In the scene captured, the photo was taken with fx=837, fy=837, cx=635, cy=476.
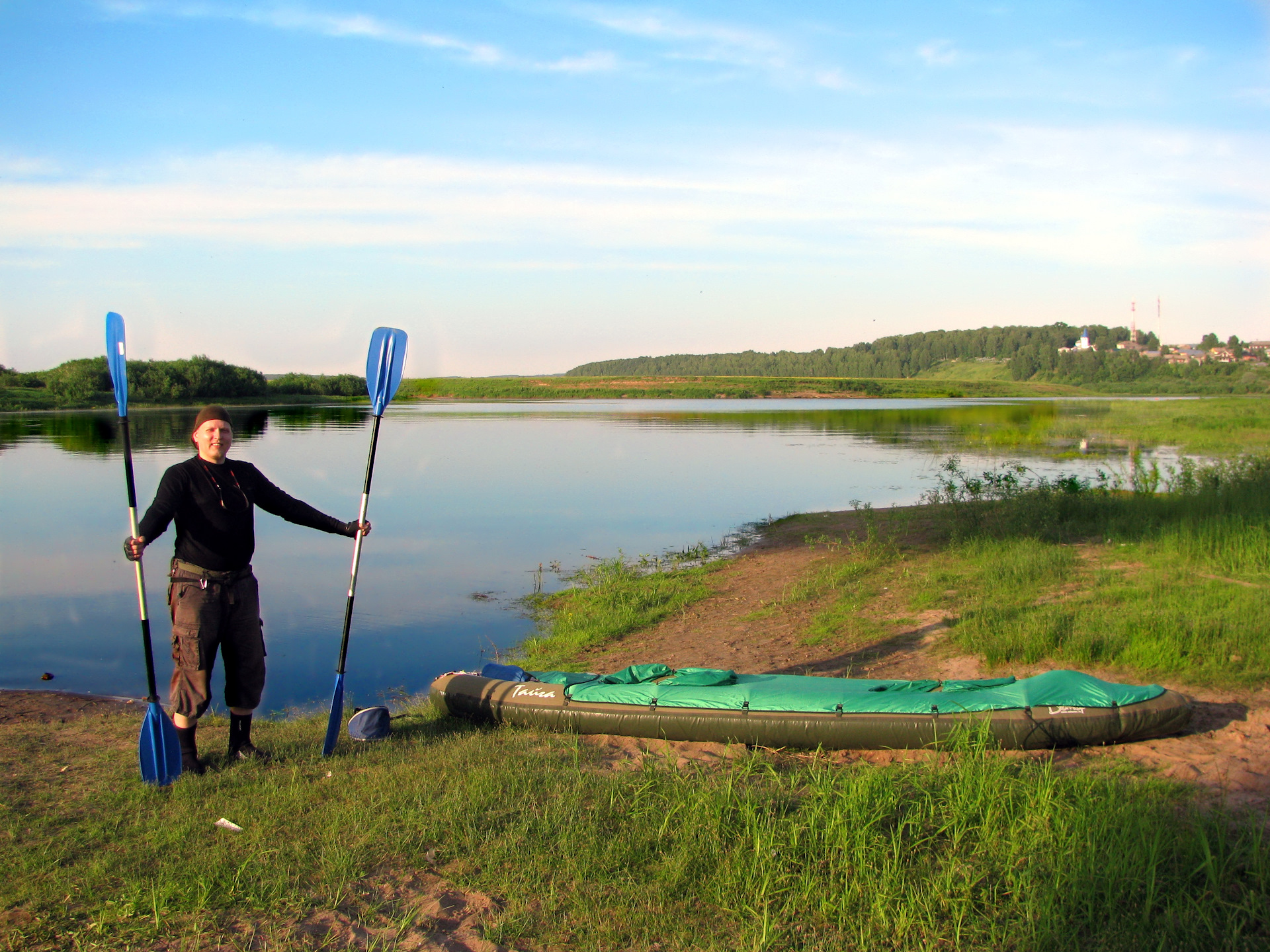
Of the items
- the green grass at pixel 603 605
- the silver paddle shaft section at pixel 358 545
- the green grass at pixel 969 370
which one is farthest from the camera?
the green grass at pixel 969 370

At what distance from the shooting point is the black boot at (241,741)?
16.4 feet

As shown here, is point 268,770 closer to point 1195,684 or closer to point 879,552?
point 1195,684

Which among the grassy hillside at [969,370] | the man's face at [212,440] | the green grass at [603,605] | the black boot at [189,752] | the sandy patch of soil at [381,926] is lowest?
the green grass at [603,605]

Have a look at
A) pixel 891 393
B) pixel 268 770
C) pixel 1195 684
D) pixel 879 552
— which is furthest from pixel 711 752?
pixel 891 393

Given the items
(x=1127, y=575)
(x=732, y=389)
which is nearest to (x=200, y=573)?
(x=1127, y=575)

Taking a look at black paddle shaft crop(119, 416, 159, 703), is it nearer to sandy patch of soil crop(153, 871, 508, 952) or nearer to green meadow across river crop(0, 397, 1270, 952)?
green meadow across river crop(0, 397, 1270, 952)

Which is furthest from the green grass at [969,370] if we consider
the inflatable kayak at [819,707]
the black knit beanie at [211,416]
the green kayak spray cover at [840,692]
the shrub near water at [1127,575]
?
the black knit beanie at [211,416]

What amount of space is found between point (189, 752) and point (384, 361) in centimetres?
284

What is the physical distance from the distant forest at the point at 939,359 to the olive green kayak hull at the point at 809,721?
8252 centimetres

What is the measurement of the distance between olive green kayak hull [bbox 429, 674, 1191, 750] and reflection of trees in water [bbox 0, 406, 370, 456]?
22.2 meters

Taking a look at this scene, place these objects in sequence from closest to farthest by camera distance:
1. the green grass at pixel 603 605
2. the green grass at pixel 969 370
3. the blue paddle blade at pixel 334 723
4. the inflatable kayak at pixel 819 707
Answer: the inflatable kayak at pixel 819 707
the blue paddle blade at pixel 334 723
the green grass at pixel 603 605
the green grass at pixel 969 370

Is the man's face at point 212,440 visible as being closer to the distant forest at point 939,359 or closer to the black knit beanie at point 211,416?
the black knit beanie at point 211,416

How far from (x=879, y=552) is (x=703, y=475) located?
13155mm

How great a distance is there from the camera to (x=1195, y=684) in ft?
18.5
